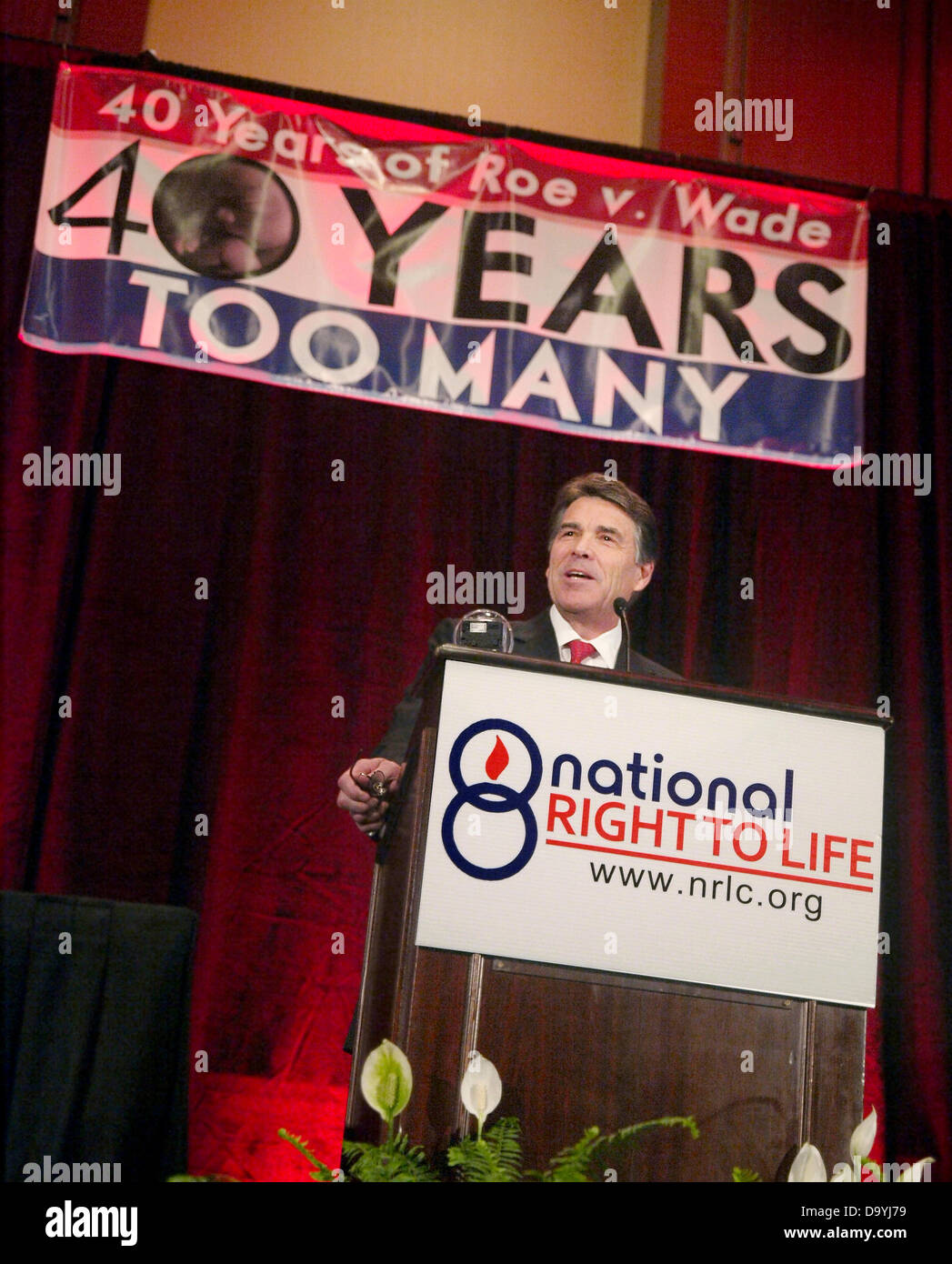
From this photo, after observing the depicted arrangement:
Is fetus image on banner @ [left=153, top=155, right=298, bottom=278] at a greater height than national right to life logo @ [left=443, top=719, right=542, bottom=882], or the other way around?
fetus image on banner @ [left=153, top=155, right=298, bottom=278]

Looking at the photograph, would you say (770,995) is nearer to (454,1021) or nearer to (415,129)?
(454,1021)

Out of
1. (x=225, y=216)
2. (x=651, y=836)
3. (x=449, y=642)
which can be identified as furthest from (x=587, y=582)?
(x=225, y=216)

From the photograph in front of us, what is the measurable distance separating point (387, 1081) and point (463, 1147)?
0.41ft

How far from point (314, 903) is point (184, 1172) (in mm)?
2102

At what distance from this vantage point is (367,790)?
1736 millimetres

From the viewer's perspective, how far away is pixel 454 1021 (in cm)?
138

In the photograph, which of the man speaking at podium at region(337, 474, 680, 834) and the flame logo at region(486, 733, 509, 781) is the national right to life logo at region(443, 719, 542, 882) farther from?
the man speaking at podium at region(337, 474, 680, 834)

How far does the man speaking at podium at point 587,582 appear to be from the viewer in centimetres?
239

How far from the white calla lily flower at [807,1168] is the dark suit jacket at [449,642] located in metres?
0.96

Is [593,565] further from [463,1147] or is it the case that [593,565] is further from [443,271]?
[463,1147]


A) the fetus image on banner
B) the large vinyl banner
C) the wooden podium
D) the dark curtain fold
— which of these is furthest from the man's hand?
the fetus image on banner

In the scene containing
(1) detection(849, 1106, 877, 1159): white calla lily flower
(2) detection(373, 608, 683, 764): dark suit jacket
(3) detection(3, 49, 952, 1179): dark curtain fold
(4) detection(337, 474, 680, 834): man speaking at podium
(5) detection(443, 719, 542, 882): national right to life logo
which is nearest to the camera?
(1) detection(849, 1106, 877, 1159): white calla lily flower

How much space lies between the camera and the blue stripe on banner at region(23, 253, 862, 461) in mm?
3279

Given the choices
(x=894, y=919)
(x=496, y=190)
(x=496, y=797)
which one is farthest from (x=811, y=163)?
(x=496, y=797)
